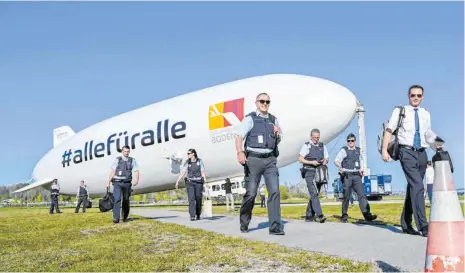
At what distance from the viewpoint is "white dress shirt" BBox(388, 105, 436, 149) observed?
7.41 metres

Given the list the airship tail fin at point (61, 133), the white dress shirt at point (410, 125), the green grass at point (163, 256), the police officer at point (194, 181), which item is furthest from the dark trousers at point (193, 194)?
the airship tail fin at point (61, 133)

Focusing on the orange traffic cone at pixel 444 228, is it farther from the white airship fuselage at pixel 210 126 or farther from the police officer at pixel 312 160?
the white airship fuselage at pixel 210 126

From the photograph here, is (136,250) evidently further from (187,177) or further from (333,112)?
(333,112)

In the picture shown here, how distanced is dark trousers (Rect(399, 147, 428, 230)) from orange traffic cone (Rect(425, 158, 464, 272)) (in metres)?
3.13

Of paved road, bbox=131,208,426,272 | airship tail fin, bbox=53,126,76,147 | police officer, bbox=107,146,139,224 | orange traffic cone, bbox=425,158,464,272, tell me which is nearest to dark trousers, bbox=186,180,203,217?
police officer, bbox=107,146,139,224

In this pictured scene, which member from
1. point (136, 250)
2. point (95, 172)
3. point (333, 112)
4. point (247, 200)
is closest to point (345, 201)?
point (247, 200)

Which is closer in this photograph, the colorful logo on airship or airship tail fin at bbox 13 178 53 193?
the colorful logo on airship

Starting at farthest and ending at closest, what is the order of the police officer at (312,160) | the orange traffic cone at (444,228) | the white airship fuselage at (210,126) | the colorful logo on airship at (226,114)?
1. the colorful logo on airship at (226,114)
2. the white airship fuselage at (210,126)
3. the police officer at (312,160)
4. the orange traffic cone at (444,228)

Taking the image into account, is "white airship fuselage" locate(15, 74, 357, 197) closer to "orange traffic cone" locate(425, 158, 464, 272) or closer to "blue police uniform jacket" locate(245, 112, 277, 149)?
"blue police uniform jacket" locate(245, 112, 277, 149)

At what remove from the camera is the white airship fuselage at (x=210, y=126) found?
69.3ft

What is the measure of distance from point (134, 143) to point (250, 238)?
19085mm

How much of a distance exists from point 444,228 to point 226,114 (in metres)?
18.4

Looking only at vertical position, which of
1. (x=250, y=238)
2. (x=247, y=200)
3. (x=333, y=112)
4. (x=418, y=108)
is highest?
(x=333, y=112)

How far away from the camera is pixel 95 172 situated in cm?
2905
